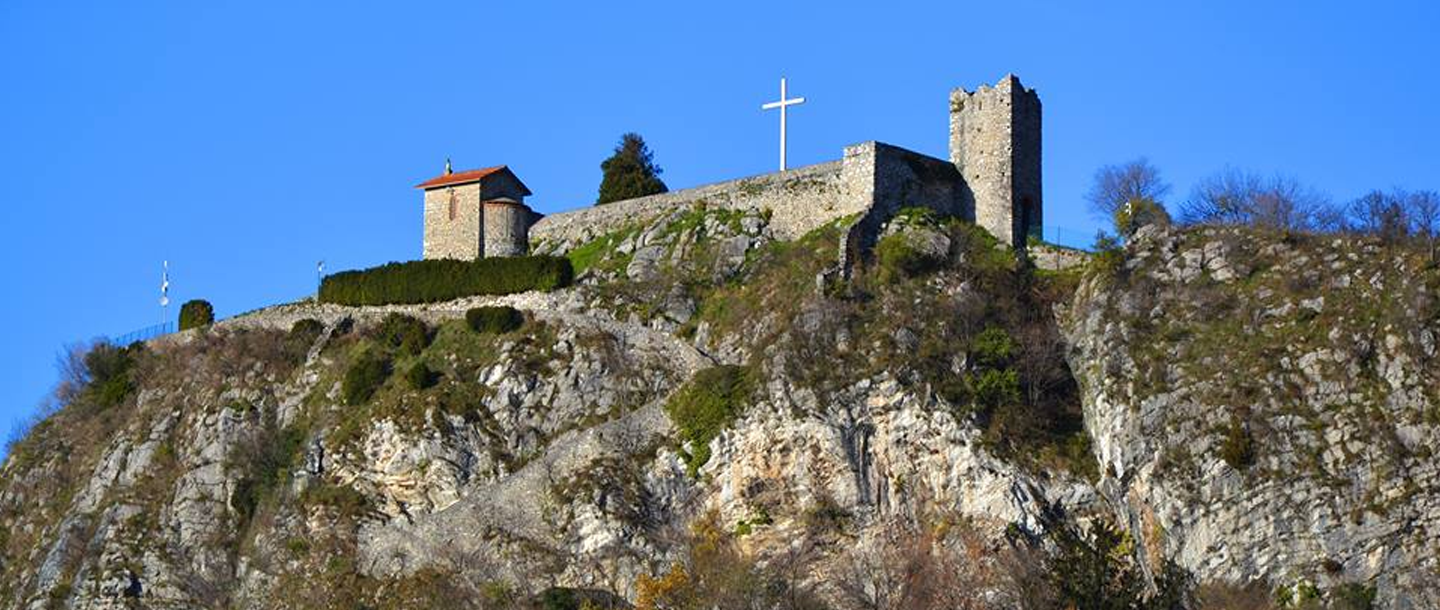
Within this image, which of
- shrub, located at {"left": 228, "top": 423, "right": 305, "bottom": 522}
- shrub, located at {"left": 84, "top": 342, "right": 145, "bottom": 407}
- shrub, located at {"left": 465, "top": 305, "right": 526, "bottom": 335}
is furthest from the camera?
shrub, located at {"left": 84, "top": 342, "right": 145, "bottom": 407}

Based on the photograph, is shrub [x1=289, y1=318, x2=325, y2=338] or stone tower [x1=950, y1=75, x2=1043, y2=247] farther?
shrub [x1=289, y1=318, x2=325, y2=338]

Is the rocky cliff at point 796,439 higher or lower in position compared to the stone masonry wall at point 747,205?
lower

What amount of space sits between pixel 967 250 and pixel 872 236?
8.62ft

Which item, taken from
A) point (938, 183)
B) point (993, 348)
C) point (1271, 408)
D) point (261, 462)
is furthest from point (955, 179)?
point (261, 462)

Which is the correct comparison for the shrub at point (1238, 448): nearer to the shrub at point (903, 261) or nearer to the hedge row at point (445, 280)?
the shrub at point (903, 261)

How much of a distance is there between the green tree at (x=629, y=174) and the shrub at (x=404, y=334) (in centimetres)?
883

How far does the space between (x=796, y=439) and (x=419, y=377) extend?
1274 cm

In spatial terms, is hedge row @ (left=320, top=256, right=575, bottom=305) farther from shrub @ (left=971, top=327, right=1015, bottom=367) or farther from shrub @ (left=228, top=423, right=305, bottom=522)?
shrub @ (left=971, top=327, right=1015, bottom=367)

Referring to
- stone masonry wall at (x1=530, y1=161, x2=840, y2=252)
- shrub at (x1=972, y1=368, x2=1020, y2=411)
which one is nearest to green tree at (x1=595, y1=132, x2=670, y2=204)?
stone masonry wall at (x1=530, y1=161, x2=840, y2=252)

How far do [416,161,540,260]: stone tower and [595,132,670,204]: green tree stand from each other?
2640 mm

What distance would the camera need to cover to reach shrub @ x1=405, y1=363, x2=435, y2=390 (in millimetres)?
69188

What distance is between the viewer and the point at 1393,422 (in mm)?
57094

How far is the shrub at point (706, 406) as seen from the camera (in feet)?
206

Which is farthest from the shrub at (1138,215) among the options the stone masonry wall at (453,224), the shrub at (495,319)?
the stone masonry wall at (453,224)
